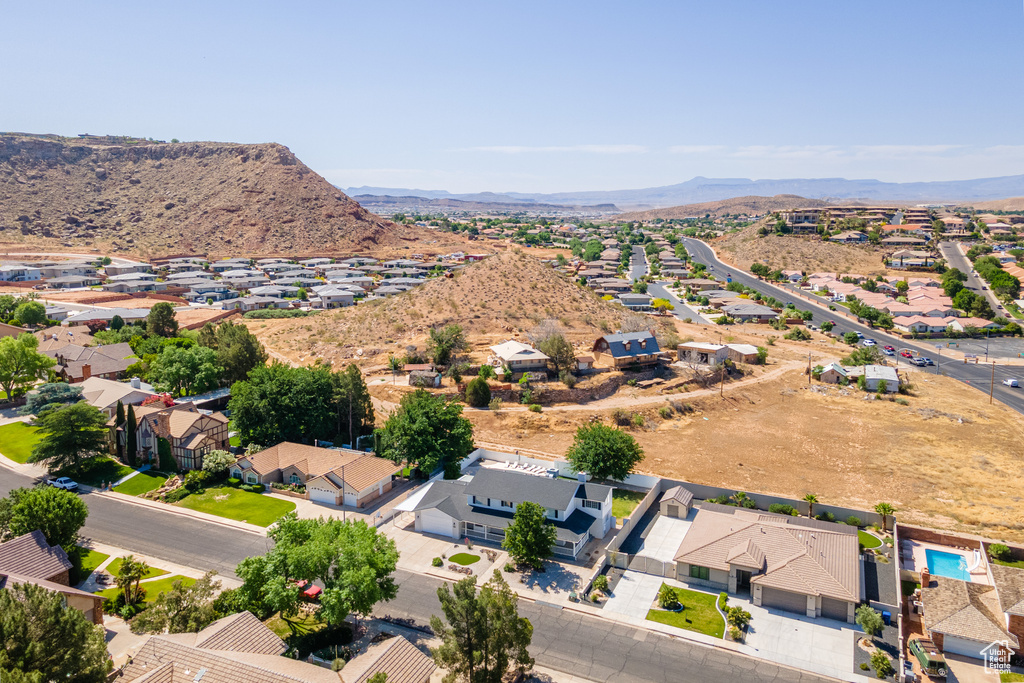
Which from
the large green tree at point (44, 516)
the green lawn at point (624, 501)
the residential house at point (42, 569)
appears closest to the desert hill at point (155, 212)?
the large green tree at point (44, 516)

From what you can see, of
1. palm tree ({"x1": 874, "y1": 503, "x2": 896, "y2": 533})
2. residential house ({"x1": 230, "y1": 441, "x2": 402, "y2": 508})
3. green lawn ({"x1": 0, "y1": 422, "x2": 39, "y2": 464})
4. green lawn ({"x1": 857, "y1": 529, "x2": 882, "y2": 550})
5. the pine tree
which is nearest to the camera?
green lawn ({"x1": 857, "y1": 529, "x2": 882, "y2": 550})

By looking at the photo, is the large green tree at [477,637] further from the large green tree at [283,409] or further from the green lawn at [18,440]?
the green lawn at [18,440]

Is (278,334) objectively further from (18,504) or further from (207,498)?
(18,504)

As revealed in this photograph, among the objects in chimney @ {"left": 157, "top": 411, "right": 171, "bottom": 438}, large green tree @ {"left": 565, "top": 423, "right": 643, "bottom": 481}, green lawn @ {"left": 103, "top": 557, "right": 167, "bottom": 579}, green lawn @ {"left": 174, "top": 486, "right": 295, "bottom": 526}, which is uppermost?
chimney @ {"left": 157, "top": 411, "right": 171, "bottom": 438}

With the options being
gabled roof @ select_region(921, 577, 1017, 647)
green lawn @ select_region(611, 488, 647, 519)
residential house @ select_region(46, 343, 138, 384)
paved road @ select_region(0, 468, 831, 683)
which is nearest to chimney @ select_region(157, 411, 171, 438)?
paved road @ select_region(0, 468, 831, 683)

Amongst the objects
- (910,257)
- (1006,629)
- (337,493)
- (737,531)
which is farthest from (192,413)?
(910,257)

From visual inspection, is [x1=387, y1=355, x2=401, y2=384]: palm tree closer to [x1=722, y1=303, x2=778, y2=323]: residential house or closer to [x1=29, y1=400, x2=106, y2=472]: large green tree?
[x1=29, y1=400, x2=106, y2=472]: large green tree
